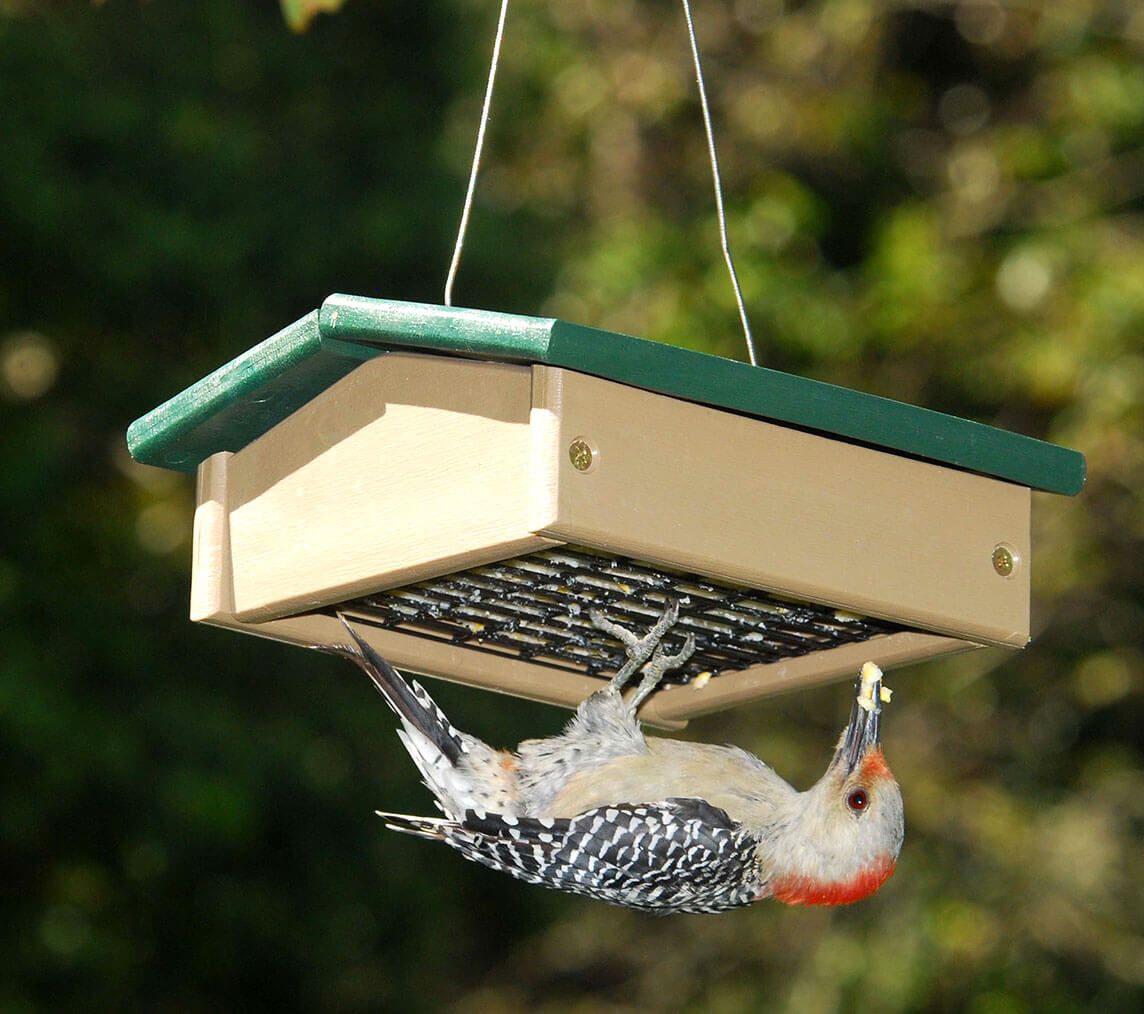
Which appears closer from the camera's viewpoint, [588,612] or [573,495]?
[573,495]

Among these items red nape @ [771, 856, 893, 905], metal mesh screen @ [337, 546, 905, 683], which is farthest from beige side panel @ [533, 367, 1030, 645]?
red nape @ [771, 856, 893, 905]

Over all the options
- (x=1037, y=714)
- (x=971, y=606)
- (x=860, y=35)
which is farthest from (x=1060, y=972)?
(x=971, y=606)

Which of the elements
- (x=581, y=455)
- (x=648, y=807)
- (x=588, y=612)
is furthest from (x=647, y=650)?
(x=581, y=455)

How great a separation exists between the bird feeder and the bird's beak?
6cm

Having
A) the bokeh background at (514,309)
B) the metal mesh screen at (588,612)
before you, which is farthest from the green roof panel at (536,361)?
the bokeh background at (514,309)

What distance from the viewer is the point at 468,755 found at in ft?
12.0

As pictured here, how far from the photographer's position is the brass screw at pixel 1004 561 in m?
3.29

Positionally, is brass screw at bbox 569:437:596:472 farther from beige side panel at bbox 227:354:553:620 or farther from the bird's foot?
the bird's foot

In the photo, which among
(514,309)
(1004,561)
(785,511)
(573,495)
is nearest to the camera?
(573,495)

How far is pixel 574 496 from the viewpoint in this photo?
2771 millimetres

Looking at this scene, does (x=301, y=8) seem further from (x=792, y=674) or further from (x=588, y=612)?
(x=792, y=674)

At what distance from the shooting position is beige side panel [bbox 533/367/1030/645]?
2.81 meters

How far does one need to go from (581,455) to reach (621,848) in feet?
2.99

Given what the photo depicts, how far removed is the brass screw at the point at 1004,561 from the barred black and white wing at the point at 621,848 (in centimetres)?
69
